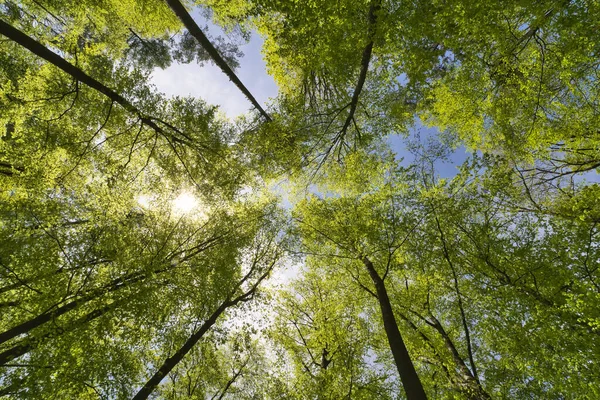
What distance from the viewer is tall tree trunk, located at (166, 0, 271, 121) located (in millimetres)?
7007

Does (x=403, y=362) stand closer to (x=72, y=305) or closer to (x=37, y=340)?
(x=72, y=305)

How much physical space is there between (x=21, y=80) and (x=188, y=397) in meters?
10.9

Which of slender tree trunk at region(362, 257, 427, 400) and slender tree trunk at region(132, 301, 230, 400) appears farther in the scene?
slender tree trunk at region(132, 301, 230, 400)

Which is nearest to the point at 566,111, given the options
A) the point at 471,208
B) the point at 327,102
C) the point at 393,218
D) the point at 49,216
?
the point at 471,208

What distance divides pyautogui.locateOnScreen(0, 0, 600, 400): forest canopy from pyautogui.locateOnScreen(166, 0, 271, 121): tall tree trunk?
0.18 ft

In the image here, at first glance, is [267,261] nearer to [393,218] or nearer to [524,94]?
[393,218]

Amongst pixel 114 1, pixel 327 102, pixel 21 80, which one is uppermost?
pixel 114 1

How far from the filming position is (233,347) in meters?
11.6

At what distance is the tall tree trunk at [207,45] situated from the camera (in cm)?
701

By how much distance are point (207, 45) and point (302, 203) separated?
6328 millimetres

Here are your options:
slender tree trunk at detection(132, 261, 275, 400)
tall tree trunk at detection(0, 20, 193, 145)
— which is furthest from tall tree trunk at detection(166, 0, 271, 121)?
slender tree trunk at detection(132, 261, 275, 400)

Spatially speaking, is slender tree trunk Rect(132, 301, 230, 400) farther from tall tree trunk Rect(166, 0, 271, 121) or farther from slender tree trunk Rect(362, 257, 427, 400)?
tall tree trunk Rect(166, 0, 271, 121)

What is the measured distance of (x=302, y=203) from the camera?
11.1 meters

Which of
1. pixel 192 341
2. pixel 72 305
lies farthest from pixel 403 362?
pixel 72 305
